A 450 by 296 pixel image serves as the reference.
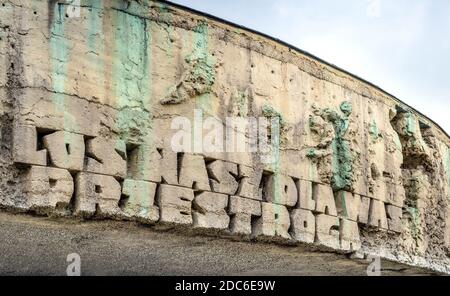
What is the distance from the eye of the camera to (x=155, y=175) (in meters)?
7.75

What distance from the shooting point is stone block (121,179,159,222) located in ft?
24.8

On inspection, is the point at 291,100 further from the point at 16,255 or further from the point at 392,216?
the point at 16,255

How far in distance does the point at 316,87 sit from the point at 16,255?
274 centimetres

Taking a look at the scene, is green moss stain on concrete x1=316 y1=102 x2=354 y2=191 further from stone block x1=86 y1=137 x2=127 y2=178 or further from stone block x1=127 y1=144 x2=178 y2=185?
stone block x1=86 y1=137 x2=127 y2=178

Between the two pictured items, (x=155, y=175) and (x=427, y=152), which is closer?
(x=155, y=175)

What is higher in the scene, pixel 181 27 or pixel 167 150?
pixel 181 27

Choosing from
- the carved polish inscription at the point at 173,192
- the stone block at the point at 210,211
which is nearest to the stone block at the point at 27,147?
the carved polish inscription at the point at 173,192

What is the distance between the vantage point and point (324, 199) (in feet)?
29.5

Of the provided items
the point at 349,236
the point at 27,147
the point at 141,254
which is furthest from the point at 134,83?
the point at 349,236

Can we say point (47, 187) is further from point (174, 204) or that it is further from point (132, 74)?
point (132, 74)

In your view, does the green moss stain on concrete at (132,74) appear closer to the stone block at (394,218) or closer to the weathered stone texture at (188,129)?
the weathered stone texture at (188,129)

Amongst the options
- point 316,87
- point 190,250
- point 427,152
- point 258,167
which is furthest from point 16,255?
point 427,152
